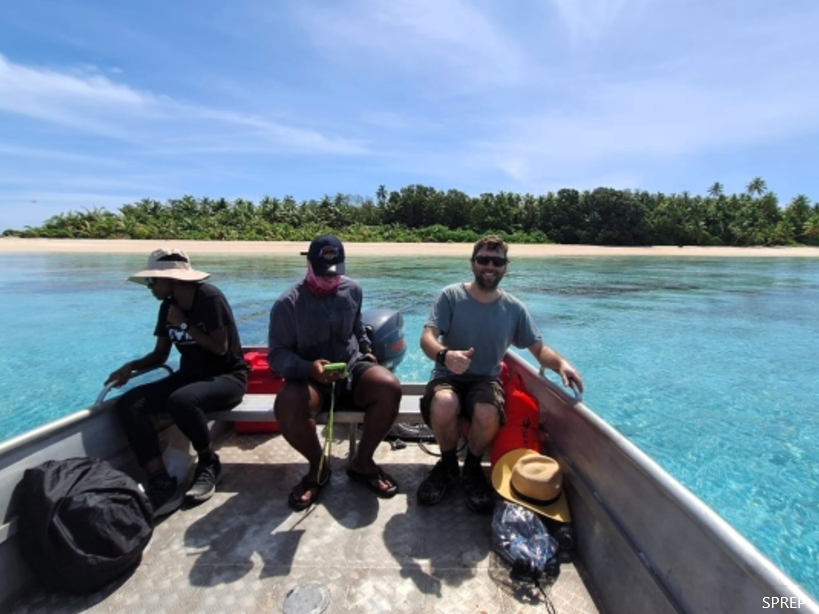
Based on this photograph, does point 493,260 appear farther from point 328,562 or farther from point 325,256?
point 328,562

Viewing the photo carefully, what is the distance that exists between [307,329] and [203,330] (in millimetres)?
664

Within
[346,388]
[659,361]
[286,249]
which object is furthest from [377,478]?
[286,249]

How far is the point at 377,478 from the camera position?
2.92 metres

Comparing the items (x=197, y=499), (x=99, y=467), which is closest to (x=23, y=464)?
(x=99, y=467)

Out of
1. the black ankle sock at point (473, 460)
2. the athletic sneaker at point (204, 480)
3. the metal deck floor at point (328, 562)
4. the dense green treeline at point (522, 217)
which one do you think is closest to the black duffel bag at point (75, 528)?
the metal deck floor at point (328, 562)

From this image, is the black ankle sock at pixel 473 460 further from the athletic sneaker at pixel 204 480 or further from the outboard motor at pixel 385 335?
the athletic sneaker at pixel 204 480

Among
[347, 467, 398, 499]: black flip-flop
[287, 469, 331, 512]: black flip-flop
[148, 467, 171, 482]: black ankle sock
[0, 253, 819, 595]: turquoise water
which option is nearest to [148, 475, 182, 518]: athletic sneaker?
Result: [148, 467, 171, 482]: black ankle sock

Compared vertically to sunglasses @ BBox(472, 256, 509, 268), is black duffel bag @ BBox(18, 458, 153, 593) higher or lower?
lower

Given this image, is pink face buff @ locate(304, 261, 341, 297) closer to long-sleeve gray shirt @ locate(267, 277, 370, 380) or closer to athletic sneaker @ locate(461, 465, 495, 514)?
long-sleeve gray shirt @ locate(267, 277, 370, 380)

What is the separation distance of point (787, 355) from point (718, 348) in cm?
113

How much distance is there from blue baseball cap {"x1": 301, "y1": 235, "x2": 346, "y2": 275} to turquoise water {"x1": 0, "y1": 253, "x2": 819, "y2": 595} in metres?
3.81

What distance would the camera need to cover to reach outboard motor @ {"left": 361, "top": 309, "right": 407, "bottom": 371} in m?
3.96

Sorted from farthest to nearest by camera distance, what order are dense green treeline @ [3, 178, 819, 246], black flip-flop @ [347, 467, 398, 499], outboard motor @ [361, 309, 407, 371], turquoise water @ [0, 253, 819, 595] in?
dense green treeline @ [3, 178, 819, 246]
turquoise water @ [0, 253, 819, 595]
outboard motor @ [361, 309, 407, 371]
black flip-flop @ [347, 467, 398, 499]

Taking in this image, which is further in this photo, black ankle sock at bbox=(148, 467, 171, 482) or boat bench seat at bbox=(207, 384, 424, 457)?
boat bench seat at bbox=(207, 384, 424, 457)
